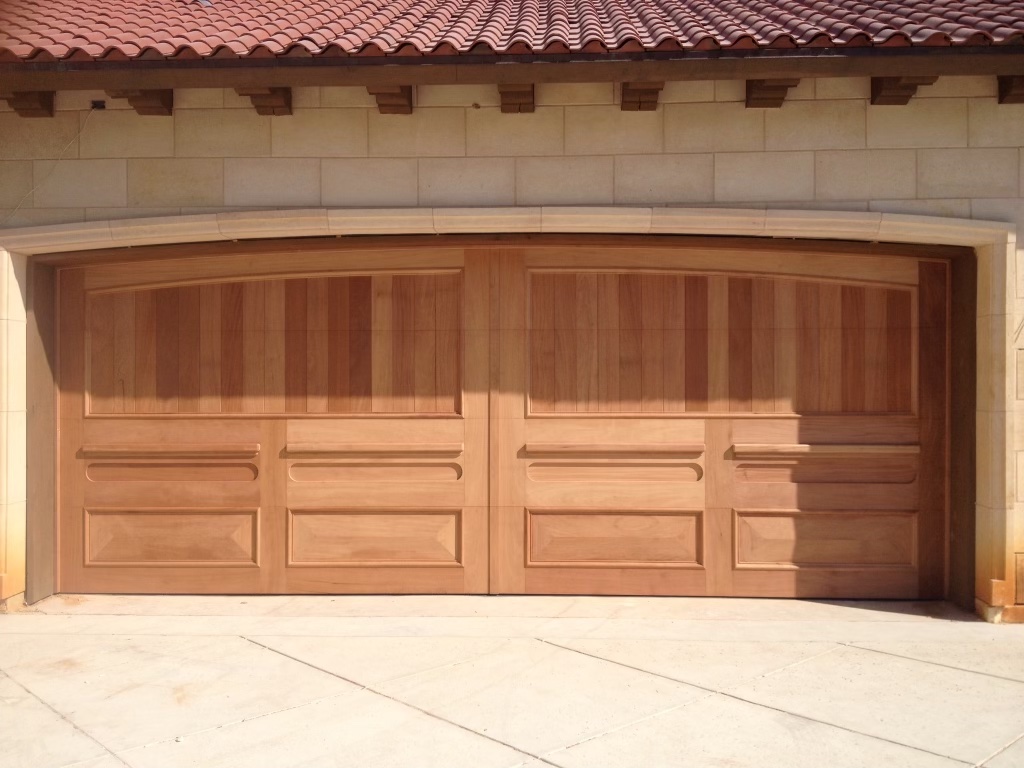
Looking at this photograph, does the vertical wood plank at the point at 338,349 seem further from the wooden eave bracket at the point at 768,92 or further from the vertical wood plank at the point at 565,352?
the wooden eave bracket at the point at 768,92

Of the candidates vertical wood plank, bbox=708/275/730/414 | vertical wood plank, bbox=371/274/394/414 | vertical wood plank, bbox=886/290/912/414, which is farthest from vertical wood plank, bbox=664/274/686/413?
vertical wood plank, bbox=371/274/394/414

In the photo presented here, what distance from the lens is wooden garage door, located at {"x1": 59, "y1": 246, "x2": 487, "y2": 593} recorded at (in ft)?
22.5

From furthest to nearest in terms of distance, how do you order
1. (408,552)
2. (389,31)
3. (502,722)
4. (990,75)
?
1. (408,552)
2. (389,31)
3. (990,75)
4. (502,722)

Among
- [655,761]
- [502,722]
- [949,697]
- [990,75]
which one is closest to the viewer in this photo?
[655,761]

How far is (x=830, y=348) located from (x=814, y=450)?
26.4 inches

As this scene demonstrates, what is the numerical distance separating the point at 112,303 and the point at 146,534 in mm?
1565

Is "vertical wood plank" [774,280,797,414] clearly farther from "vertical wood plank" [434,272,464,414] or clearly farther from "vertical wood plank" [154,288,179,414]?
"vertical wood plank" [154,288,179,414]

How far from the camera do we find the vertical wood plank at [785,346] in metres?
6.76

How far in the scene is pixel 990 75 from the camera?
5.90 m

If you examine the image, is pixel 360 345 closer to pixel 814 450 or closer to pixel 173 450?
pixel 173 450

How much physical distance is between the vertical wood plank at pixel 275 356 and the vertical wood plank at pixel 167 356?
607 millimetres

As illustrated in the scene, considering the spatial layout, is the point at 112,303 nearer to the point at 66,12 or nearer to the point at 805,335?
the point at 66,12

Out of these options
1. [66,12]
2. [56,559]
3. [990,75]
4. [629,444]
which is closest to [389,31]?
[66,12]

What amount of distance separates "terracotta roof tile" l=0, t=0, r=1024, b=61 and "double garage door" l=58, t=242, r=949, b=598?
1.33m
